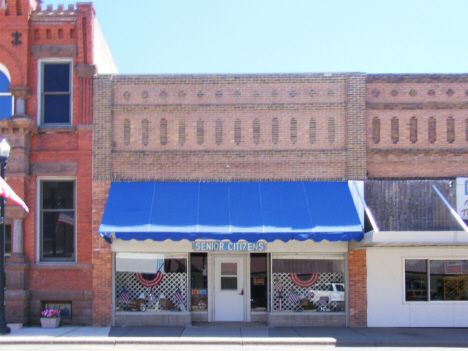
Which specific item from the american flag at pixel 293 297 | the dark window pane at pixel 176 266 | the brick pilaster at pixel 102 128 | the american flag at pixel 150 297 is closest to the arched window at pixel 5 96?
the brick pilaster at pixel 102 128

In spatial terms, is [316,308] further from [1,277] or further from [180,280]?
[1,277]

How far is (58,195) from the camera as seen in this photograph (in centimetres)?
1418

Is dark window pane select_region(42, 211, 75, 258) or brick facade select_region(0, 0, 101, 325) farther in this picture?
dark window pane select_region(42, 211, 75, 258)

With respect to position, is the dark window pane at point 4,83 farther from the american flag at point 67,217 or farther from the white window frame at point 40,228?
the american flag at point 67,217

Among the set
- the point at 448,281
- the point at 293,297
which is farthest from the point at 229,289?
the point at 448,281

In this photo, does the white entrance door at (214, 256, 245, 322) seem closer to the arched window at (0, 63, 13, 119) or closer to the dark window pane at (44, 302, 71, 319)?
the dark window pane at (44, 302, 71, 319)

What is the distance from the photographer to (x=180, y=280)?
45.7 feet

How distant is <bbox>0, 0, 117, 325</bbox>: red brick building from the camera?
13.6m

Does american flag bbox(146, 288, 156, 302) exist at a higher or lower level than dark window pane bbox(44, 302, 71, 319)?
higher

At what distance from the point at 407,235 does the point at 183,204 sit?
19.2 feet

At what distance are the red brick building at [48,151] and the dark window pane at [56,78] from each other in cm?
3

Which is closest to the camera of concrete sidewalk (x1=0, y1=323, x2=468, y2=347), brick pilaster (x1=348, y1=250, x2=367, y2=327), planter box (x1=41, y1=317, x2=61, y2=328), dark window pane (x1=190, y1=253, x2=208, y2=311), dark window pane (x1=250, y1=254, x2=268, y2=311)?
concrete sidewalk (x1=0, y1=323, x2=468, y2=347)

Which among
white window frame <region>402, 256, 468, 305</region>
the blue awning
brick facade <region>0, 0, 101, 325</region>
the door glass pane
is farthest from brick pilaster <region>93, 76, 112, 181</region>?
white window frame <region>402, 256, 468, 305</region>

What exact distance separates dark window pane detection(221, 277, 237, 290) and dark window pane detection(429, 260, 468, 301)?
5689mm
